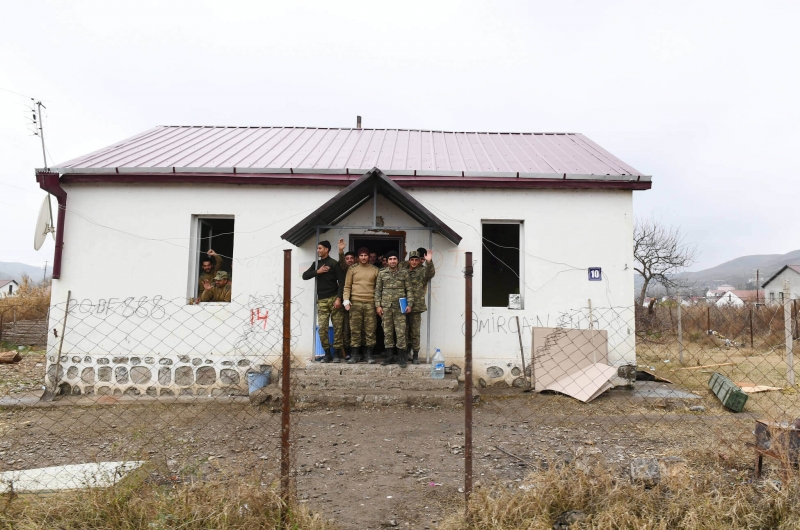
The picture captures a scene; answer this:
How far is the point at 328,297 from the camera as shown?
283 inches

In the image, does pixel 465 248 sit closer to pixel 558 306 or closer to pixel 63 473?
pixel 558 306

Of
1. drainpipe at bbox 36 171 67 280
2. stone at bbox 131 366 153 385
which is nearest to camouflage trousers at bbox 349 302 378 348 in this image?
stone at bbox 131 366 153 385

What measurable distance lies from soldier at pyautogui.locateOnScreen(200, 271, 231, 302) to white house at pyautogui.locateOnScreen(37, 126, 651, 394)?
0.67ft

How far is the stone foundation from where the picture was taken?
24.6ft

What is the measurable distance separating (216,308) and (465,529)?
5.86 metres

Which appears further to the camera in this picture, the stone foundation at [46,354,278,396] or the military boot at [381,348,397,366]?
the stone foundation at [46,354,278,396]

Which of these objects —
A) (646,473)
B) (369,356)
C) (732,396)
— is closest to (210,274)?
(369,356)

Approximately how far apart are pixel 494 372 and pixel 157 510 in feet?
18.4

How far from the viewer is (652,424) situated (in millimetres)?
5750

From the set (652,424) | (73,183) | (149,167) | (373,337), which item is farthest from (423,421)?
(73,183)

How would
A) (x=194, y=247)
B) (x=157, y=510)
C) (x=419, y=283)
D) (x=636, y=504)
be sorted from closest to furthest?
(x=157, y=510) < (x=636, y=504) < (x=419, y=283) < (x=194, y=247)

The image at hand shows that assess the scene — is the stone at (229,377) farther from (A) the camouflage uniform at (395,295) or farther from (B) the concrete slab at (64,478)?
(B) the concrete slab at (64,478)

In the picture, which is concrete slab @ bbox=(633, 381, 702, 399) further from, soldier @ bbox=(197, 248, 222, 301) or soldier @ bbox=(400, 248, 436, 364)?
soldier @ bbox=(197, 248, 222, 301)

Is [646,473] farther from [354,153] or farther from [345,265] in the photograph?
[354,153]
